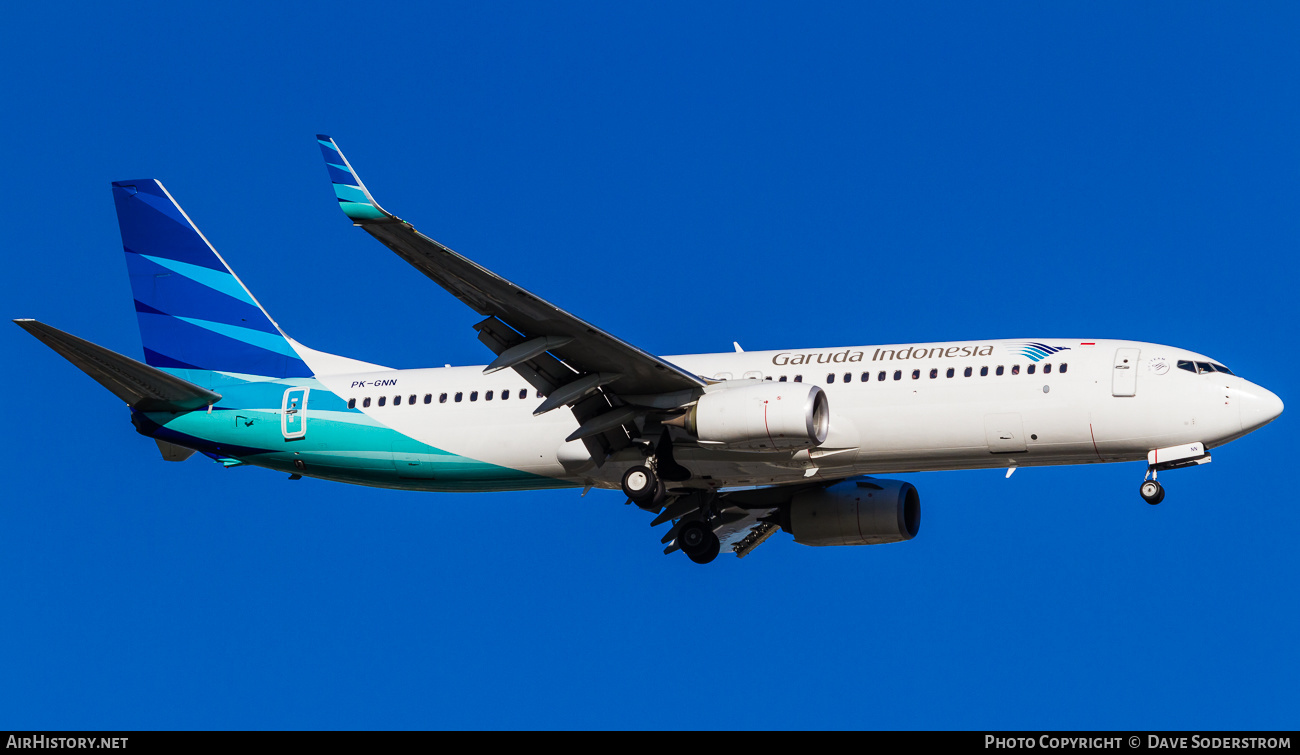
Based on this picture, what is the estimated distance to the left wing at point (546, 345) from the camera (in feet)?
87.2

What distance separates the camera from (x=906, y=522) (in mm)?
37656

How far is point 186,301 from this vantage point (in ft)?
131

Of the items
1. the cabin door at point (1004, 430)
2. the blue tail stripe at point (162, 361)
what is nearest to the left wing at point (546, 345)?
the cabin door at point (1004, 430)

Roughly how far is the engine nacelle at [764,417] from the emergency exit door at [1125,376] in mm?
5880

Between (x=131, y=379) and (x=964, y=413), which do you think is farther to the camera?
(x=131, y=379)

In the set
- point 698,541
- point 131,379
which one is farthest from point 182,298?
point 698,541

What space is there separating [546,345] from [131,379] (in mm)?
11278

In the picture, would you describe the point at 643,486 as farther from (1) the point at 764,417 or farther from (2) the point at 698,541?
(2) the point at 698,541

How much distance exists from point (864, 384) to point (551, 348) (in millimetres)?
6896

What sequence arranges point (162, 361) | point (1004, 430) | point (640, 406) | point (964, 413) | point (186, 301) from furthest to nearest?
point (186, 301), point (162, 361), point (640, 406), point (964, 413), point (1004, 430)

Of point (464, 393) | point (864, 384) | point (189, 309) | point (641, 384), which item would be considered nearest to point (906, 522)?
point (864, 384)

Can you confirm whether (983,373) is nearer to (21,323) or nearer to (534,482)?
(534,482)

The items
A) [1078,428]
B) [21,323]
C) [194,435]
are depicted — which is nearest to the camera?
[21,323]
